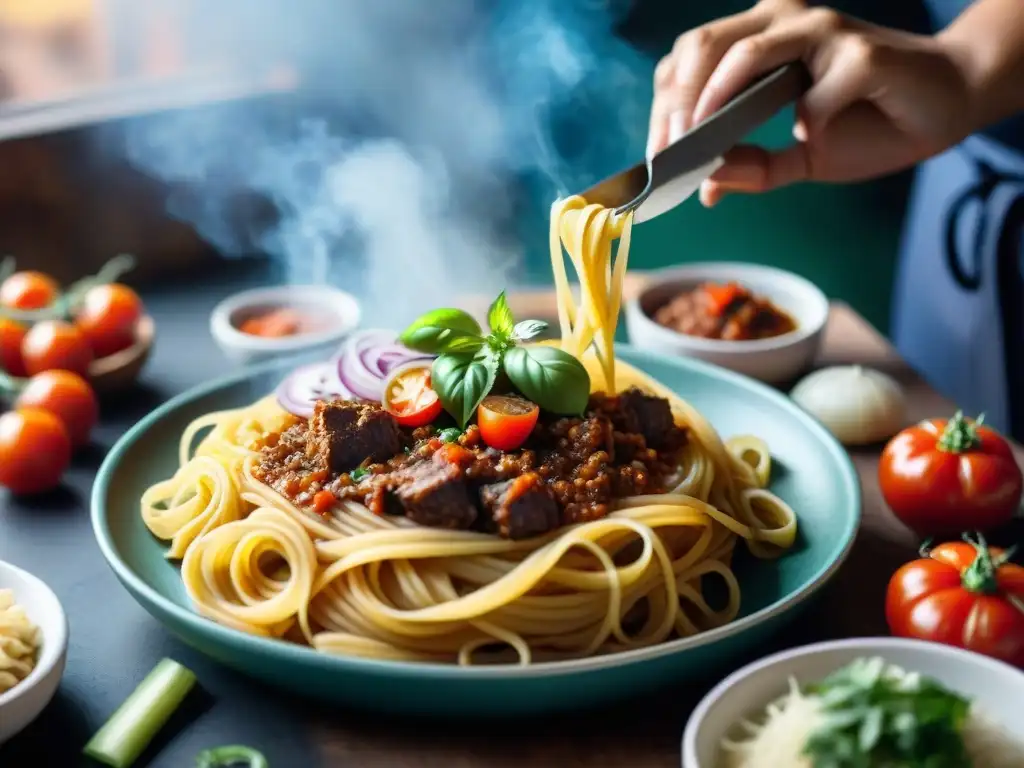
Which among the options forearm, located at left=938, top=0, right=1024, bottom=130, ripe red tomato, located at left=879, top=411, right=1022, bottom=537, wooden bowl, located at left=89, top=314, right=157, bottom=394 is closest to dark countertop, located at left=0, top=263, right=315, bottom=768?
wooden bowl, located at left=89, top=314, right=157, bottom=394

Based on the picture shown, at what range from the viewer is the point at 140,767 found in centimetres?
264

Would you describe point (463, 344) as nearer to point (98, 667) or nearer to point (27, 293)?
point (98, 667)

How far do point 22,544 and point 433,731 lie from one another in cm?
181

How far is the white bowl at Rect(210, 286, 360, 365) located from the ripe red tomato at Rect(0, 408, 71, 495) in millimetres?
1008

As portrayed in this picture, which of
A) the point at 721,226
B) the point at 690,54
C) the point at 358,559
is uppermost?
the point at 690,54

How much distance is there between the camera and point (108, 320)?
4.96m

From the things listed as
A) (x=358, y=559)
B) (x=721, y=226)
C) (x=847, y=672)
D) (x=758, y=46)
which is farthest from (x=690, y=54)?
(x=721, y=226)

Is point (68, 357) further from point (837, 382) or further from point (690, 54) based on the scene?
point (837, 382)

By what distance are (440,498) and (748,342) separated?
7.21 ft

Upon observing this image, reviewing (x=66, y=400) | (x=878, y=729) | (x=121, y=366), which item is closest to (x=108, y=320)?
(x=121, y=366)

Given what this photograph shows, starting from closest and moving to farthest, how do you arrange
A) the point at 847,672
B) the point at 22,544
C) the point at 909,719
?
the point at 909,719 < the point at 847,672 < the point at 22,544

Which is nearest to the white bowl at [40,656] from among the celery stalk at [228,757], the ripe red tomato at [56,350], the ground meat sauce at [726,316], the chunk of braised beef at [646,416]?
the celery stalk at [228,757]

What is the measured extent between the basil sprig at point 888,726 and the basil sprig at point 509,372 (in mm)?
1332

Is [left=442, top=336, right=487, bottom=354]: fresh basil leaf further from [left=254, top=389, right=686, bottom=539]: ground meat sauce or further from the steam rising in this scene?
the steam rising
